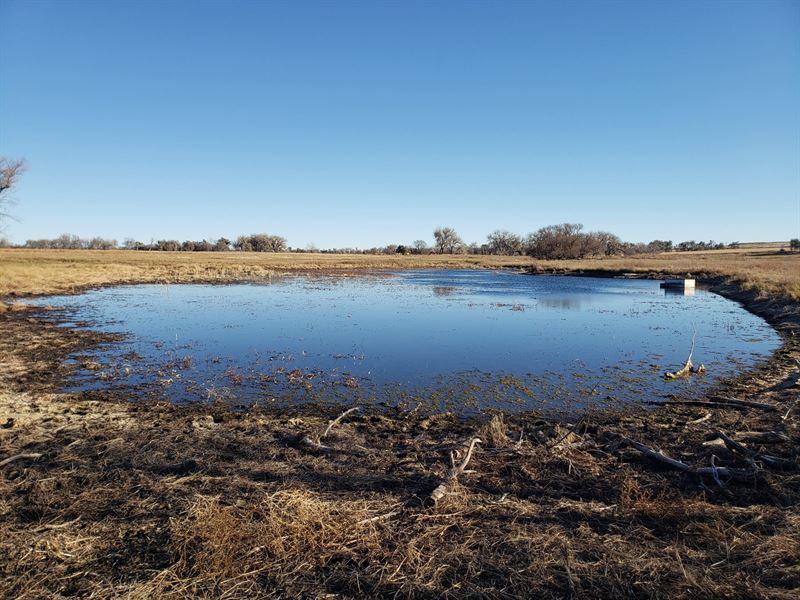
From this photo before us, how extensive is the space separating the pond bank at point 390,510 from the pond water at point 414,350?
101 inches

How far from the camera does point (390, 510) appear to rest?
447cm

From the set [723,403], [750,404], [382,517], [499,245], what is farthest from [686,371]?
[499,245]

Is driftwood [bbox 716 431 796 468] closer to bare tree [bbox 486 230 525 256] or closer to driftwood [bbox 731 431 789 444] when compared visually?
driftwood [bbox 731 431 789 444]

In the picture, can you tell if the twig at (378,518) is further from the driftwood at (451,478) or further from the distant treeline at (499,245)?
the distant treeline at (499,245)

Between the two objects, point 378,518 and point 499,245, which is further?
point 499,245

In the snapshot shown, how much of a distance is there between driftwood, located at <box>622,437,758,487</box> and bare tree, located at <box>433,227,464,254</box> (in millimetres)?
175794

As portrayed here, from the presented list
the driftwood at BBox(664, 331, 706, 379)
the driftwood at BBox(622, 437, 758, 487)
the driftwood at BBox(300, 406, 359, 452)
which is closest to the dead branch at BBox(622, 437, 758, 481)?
the driftwood at BBox(622, 437, 758, 487)

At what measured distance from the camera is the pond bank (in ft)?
11.2

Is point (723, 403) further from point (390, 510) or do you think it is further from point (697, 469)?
point (390, 510)

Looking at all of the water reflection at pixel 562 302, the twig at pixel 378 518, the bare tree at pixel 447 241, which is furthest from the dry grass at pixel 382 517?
the bare tree at pixel 447 241

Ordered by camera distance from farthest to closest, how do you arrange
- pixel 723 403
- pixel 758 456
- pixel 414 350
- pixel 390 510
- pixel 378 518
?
pixel 414 350 → pixel 723 403 → pixel 758 456 → pixel 390 510 → pixel 378 518

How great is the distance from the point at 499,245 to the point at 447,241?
20505mm

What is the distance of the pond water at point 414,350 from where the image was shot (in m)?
10.5

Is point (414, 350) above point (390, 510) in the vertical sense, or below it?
below
